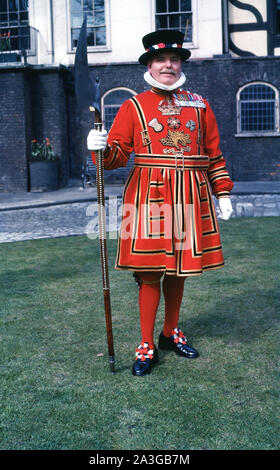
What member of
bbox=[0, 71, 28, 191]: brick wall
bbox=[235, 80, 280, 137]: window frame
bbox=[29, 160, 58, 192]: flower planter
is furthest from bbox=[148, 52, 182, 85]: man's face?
bbox=[235, 80, 280, 137]: window frame

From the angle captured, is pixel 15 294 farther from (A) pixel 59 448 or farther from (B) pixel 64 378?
(A) pixel 59 448

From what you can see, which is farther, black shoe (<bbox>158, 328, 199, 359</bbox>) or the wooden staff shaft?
black shoe (<bbox>158, 328, 199, 359</bbox>)

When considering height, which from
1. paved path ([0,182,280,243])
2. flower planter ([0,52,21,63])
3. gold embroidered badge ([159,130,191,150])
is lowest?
paved path ([0,182,280,243])

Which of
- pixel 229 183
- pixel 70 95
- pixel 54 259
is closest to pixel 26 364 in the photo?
pixel 229 183

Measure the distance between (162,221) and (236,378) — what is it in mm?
993

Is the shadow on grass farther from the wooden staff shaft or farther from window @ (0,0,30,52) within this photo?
window @ (0,0,30,52)

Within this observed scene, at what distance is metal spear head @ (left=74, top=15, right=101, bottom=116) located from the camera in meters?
3.14

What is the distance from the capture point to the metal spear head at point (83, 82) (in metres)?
3.14

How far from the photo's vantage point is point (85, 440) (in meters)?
2.75

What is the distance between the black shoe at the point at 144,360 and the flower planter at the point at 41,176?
12.9 meters

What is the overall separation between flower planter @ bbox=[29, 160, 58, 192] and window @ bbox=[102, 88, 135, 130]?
2379mm

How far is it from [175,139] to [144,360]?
132cm

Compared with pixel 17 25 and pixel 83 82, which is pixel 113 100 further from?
pixel 83 82
